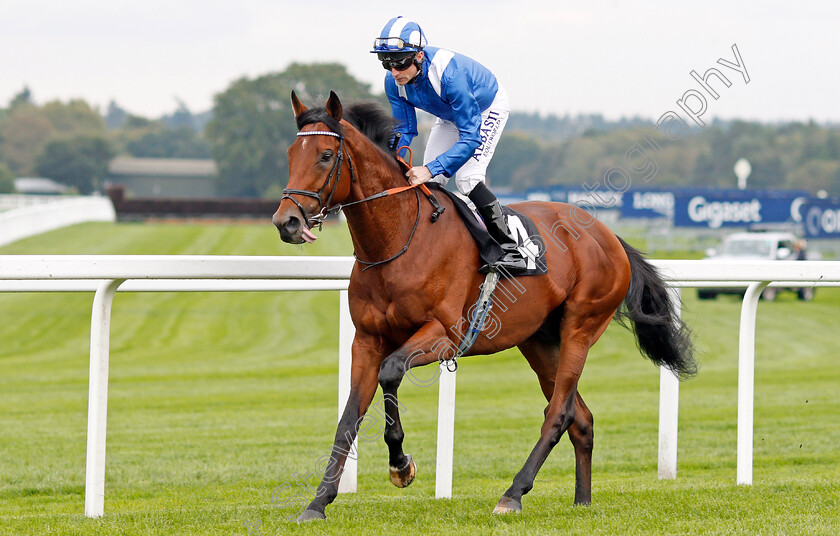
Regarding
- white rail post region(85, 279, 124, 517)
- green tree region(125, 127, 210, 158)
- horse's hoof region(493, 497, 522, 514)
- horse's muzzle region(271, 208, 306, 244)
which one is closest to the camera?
horse's muzzle region(271, 208, 306, 244)

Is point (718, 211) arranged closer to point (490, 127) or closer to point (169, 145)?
point (490, 127)

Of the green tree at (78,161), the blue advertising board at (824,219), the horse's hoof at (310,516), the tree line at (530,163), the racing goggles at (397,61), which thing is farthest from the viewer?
the green tree at (78,161)

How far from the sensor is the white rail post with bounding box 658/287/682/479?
Answer: 501 centimetres

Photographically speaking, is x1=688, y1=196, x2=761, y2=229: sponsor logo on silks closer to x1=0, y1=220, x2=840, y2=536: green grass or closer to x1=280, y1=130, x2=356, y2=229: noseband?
x1=0, y1=220, x2=840, y2=536: green grass

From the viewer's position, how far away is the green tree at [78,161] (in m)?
101

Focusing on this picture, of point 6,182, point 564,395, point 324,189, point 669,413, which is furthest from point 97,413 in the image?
point 6,182

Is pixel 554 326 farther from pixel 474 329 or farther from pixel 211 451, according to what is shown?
pixel 211 451

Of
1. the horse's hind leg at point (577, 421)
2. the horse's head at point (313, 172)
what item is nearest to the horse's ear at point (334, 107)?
the horse's head at point (313, 172)

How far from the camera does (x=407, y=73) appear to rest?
400cm

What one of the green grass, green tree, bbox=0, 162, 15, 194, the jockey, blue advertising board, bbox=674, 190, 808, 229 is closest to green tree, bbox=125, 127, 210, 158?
green tree, bbox=0, 162, 15, 194

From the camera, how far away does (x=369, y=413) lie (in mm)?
3979

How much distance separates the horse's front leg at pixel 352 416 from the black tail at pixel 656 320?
1530 mm

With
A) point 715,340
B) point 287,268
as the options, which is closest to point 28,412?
point 287,268

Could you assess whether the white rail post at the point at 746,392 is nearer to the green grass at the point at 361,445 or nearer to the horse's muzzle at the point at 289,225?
the green grass at the point at 361,445
